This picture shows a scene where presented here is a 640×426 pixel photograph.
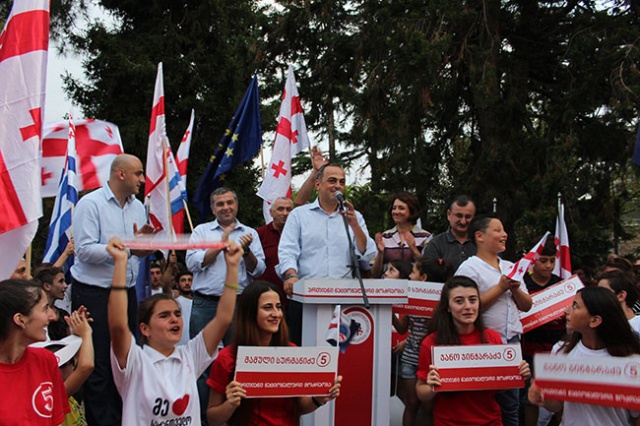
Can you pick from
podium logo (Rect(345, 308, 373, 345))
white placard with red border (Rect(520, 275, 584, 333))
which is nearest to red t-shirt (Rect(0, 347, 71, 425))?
podium logo (Rect(345, 308, 373, 345))

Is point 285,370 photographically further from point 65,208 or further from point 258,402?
point 65,208

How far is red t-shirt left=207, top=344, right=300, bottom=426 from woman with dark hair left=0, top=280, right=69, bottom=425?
87 centimetres

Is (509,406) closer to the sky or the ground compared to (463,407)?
closer to the ground

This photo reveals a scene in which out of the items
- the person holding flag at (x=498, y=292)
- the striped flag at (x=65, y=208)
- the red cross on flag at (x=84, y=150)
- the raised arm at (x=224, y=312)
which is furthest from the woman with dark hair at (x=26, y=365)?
the red cross on flag at (x=84, y=150)

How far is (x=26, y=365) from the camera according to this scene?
3828mm

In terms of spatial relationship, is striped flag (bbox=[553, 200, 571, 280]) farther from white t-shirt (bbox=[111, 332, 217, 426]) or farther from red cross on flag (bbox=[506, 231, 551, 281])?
white t-shirt (bbox=[111, 332, 217, 426])

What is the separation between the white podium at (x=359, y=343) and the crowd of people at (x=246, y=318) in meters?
0.30

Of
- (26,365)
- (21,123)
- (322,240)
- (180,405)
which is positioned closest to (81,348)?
(26,365)

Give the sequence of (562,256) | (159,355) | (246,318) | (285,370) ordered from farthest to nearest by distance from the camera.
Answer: (562,256)
(246,318)
(285,370)
(159,355)

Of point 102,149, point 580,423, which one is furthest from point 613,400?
point 102,149

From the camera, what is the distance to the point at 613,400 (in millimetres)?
3672

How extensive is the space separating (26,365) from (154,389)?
0.68 meters

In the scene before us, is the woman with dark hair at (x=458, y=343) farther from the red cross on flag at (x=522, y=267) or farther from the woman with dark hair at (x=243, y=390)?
the woman with dark hair at (x=243, y=390)

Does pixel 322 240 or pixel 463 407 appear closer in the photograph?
pixel 463 407
